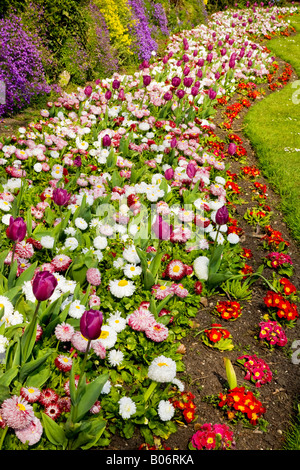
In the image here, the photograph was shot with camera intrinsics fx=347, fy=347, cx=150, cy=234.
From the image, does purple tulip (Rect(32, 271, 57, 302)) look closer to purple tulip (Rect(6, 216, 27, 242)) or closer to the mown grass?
purple tulip (Rect(6, 216, 27, 242))

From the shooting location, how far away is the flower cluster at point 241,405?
2078 mm

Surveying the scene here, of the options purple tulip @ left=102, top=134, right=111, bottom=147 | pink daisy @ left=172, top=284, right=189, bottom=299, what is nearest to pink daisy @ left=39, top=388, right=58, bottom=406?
pink daisy @ left=172, top=284, right=189, bottom=299

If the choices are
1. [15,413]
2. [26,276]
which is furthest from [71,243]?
[15,413]

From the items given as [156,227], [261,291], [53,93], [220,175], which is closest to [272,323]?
[261,291]

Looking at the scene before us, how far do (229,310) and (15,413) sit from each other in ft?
5.64

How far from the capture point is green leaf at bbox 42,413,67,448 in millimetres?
1670

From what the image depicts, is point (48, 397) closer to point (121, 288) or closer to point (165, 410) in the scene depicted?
point (165, 410)

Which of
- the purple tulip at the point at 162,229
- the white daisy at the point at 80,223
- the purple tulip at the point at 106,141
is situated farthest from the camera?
the purple tulip at the point at 106,141

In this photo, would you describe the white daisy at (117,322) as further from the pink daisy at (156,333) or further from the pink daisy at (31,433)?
the pink daisy at (31,433)

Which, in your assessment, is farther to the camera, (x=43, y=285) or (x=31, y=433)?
(x=31, y=433)

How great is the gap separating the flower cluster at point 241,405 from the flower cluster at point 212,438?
0.50 feet

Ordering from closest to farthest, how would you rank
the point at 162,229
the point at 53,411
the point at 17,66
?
the point at 53,411 < the point at 162,229 < the point at 17,66

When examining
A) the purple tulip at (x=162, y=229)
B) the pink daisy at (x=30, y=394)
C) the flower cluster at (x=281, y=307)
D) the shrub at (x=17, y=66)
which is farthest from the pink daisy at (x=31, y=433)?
the shrub at (x=17, y=66)

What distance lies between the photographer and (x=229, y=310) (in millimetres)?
2744
